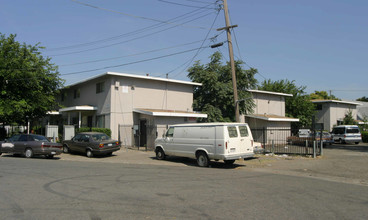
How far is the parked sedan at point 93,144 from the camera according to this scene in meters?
17.7

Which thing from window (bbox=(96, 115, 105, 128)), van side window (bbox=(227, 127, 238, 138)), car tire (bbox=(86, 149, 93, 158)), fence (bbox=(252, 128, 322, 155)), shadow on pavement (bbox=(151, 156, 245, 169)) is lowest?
shadow on pavement (bbox=(151, 156, 245, 169))

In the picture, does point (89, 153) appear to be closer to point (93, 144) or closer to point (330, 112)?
point (93, 144)

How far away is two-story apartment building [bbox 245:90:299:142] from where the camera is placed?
2916 centimetres

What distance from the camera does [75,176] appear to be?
33.9 ft

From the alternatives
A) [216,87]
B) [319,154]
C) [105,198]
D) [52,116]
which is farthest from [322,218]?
[52,116]

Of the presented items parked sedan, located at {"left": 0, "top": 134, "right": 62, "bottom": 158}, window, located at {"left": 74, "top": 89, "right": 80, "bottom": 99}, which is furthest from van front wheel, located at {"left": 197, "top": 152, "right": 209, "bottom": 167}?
window, located at {"left": 74, "top": 89, "right": 80, "bottom": 99}

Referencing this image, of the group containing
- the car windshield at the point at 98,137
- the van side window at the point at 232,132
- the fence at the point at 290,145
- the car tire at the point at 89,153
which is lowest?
the car tire at the point at 89,153

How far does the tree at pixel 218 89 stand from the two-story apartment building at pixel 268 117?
4.68 feet

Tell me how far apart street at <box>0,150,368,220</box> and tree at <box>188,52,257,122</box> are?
59.1ft

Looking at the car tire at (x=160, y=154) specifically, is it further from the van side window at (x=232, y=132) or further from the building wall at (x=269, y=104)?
the building wall at (x=269, y=104)

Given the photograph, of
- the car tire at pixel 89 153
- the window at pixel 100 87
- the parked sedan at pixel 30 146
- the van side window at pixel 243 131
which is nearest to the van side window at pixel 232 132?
the van side window at pixel 243 131

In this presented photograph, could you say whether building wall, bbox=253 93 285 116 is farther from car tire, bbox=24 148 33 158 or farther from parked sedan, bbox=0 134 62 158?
car tire, bbox=24 148 33 158

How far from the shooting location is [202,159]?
1406 centimetres

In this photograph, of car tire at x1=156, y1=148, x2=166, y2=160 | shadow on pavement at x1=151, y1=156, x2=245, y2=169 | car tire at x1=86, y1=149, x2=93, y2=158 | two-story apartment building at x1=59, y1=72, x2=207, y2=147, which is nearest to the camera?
shadow on pavement at x1=151, y1=156, x2=245, y2=169
